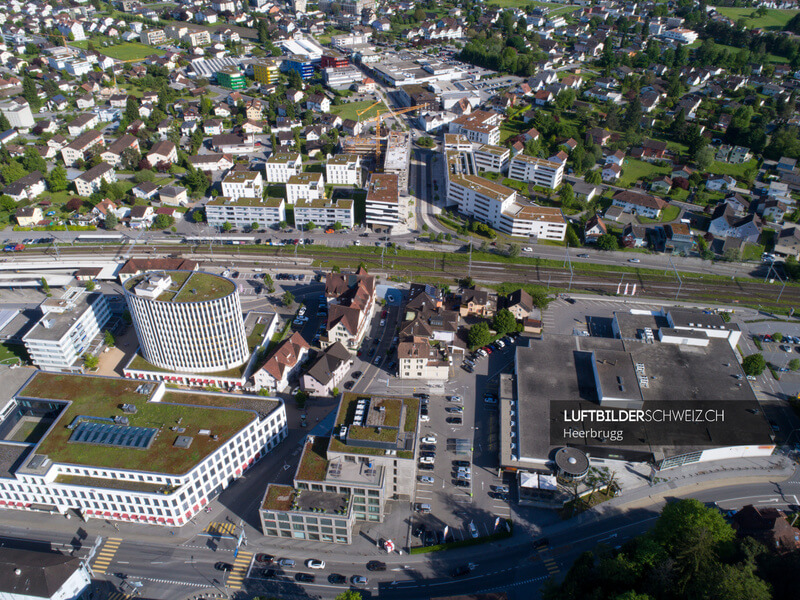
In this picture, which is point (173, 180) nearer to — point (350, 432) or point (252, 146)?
point (252, 146)

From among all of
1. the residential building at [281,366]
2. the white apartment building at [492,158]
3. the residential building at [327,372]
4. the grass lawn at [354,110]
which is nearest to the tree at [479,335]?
the residential building at [327,372]

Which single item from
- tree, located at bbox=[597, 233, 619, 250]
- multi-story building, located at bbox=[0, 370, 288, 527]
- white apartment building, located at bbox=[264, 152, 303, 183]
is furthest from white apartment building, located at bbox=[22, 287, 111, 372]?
tree, located at bbox=[597, 233, 619, 250]

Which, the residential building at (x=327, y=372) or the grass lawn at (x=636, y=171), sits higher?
the grass lawn at (x=636, y=171)

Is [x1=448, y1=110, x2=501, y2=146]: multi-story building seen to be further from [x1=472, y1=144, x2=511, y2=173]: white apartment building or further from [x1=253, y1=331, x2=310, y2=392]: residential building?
[x1=253, y1=331, x2=310, y2=392]: residential building

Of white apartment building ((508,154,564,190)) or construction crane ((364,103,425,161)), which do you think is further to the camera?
construction crane ((364,103,425,161))

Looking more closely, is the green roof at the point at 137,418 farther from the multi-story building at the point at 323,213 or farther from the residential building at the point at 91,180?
the residential building at the point at 91,180

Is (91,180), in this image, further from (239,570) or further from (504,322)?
(239,570)

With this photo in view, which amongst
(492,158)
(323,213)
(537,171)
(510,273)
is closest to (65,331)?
(323,213)
